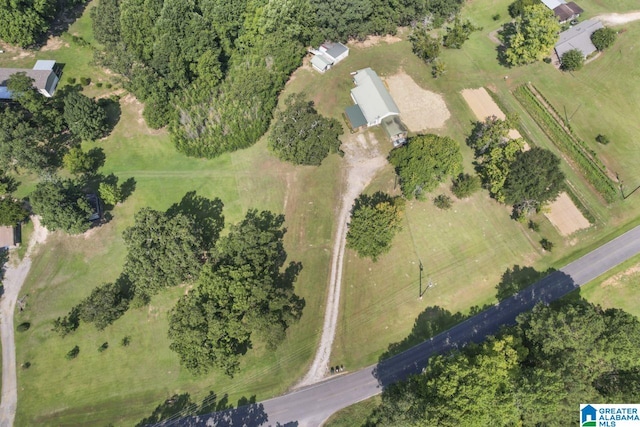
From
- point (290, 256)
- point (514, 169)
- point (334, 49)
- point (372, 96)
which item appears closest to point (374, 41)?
point (334, 49)

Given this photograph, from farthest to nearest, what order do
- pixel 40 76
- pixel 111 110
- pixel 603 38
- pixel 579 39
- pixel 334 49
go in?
pixel 334 49 < pixel 579 39 < pixel 603 38 < pixel 111 110 < pixel 40 76

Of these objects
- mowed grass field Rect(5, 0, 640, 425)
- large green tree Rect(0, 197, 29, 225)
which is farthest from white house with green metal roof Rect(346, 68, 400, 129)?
large green tree Rect(0, 197, 29, 225)

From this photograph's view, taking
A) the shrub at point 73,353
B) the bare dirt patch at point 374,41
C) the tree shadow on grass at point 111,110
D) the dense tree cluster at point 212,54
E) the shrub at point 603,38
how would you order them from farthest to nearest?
the bare dirt patch at point 374,41 → the shrub at point 603,38 → the tree shadow on grass at point 111,110 → the dense tree cluster at point 212,54 → the shrub at point 73,353

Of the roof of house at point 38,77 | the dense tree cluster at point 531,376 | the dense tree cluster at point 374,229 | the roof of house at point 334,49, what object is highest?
the roof of house at point 334,49

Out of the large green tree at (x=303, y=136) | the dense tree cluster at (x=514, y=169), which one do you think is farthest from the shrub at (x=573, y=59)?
the large green tree at (x=303, y=136)

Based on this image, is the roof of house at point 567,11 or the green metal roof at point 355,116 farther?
the roof of house at point 567,11

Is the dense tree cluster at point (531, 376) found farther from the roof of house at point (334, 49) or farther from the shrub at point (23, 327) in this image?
the roof of house at point (334, 49)

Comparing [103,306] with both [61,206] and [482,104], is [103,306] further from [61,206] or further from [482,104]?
[482,104]
